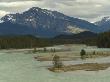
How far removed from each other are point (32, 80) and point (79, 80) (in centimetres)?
1042

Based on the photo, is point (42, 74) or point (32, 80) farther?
point (42, 74)

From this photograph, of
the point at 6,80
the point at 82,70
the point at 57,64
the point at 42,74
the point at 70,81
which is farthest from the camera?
the point at 57,64

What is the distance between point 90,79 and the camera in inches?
3034

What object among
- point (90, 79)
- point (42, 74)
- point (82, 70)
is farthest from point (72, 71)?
point (90, 79)

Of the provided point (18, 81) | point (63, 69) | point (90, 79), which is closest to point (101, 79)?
point (90, 79)

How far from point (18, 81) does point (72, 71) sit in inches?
873

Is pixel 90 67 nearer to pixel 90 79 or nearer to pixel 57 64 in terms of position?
pixel 57 64

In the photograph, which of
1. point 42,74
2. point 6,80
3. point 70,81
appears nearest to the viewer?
point 70,81

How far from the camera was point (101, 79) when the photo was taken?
76.2 m

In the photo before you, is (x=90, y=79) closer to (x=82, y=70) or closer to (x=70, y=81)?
(x=70, y=81)

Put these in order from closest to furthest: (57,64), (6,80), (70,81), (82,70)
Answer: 1. (70,81)
2. (6,80)
3. (82,70)
4. (57,64)

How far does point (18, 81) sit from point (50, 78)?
845cm

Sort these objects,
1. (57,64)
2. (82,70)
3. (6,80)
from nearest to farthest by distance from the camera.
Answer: (6,80) < (82,70) < (57,64)

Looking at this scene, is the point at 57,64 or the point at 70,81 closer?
the point at 70,81
